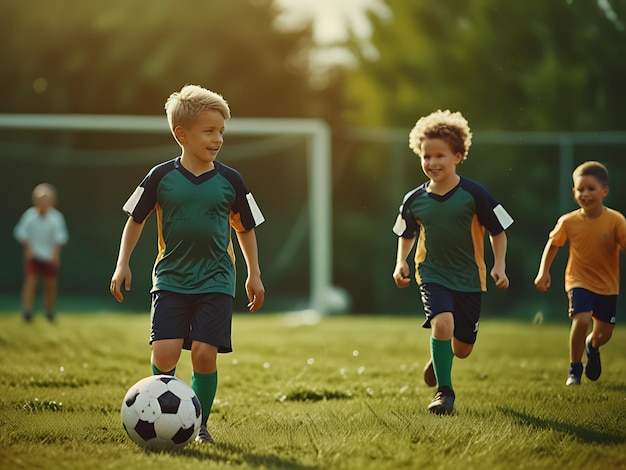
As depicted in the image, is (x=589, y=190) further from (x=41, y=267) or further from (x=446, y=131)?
(x=41, y=267)

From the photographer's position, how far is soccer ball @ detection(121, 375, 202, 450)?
4.48 m

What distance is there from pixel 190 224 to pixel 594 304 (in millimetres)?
2955

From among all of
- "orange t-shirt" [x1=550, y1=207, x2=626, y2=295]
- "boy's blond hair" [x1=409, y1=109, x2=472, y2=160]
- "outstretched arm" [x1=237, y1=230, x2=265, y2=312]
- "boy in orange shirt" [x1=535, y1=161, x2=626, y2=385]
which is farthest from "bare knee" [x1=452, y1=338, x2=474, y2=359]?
"outstretched arm" [x1=237, y1=230, x2=265, y2=312]

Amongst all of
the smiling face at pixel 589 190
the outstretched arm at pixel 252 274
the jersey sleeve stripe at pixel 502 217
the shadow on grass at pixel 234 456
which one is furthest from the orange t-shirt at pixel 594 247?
the shadow on grass at pixel 234 456

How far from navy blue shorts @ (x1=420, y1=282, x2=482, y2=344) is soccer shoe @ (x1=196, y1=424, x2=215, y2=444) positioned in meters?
1.64

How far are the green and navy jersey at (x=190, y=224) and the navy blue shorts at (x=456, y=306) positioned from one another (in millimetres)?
1353

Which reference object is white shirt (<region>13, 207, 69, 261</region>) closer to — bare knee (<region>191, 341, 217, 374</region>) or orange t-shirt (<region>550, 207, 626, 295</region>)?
orange t-shirt (<region>550, 207, 626, 295</region>)

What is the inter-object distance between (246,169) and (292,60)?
1076 cm

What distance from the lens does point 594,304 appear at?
6547 millimetres

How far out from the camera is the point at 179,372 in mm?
7477

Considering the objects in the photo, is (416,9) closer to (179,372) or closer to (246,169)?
(246,169)

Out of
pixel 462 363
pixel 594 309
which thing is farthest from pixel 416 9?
pixel 594 309

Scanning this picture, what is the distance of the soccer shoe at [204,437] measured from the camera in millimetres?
4746

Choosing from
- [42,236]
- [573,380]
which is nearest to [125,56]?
[42,236]
